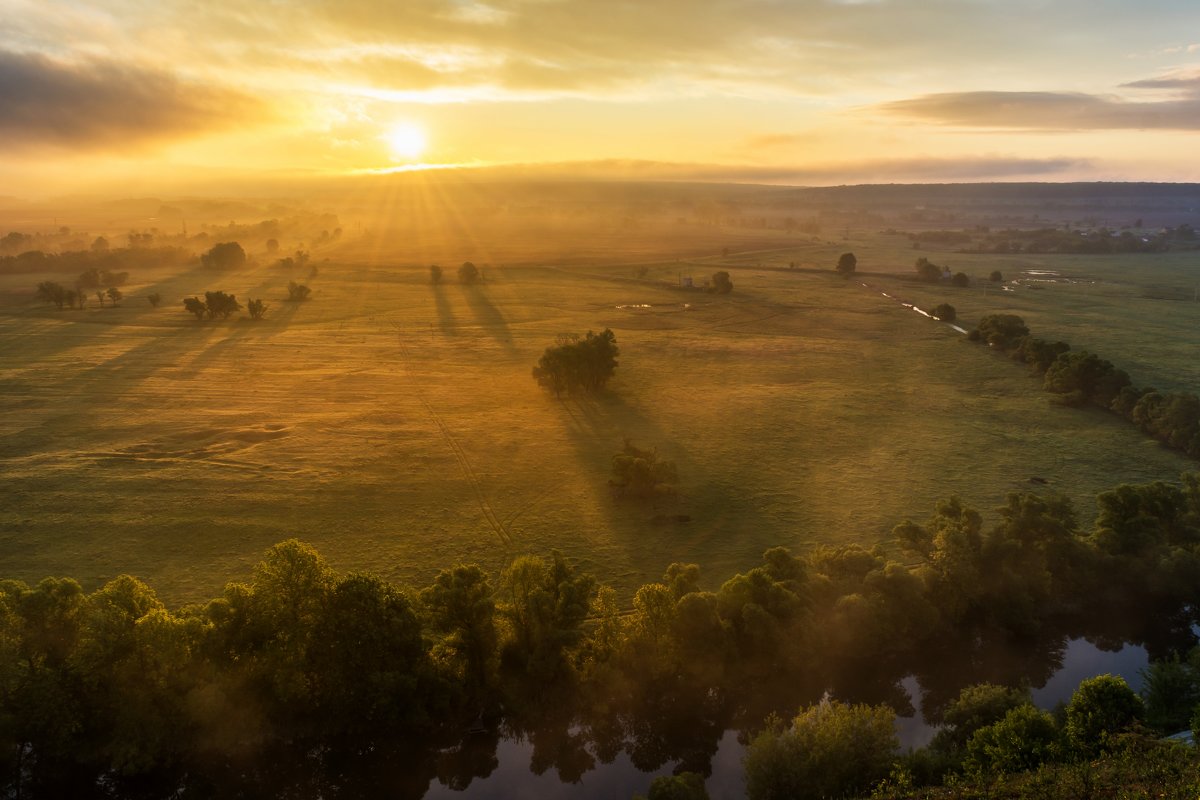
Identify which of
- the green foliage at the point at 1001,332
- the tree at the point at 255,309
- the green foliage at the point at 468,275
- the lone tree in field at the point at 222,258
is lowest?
the green foliage at the point at 1001,332

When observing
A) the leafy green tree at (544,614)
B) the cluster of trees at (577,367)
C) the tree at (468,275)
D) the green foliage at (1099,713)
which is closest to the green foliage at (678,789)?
the leafy green tree at (544,614)

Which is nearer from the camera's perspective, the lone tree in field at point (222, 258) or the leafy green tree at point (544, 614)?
the leafy green tree at point (544, 614)

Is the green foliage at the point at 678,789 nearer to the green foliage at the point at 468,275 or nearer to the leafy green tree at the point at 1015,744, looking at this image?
the leafy green tree at the point at 1015,744

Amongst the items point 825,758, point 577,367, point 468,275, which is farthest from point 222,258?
point 825,758

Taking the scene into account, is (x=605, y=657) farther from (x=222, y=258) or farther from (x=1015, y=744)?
(x=222, y=258)

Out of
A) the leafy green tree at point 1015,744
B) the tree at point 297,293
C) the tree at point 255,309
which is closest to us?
the leafy green tree at point 1015,744

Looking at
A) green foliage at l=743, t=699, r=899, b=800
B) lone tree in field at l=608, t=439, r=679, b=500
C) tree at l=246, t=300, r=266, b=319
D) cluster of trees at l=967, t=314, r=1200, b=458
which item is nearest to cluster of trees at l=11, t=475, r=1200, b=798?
green foliage at l=743, t=699, r=899, b=800
